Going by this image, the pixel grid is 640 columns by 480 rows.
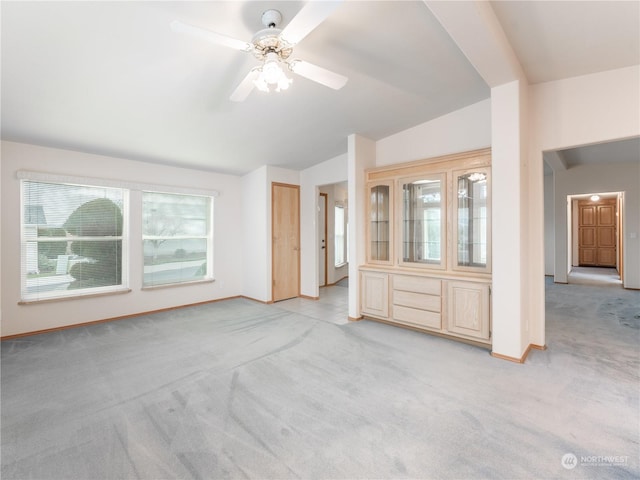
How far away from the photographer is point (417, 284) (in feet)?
11.5

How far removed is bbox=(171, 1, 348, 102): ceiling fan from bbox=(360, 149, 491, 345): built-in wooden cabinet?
1921mm

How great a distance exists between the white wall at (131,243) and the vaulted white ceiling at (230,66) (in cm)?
26

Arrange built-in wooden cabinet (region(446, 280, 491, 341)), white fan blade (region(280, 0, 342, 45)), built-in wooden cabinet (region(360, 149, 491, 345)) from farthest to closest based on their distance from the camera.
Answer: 1. built-in wooden cabinet (region(360, 149, 491, 345))
2. built-in wooden cabinet (region(446, 280, 491, 341))
3. white fan blade (region(280, 0, 342, 45))

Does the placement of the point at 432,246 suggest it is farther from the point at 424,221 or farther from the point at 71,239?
the point at 71,239

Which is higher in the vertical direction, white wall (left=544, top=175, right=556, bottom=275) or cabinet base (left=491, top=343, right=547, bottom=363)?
white wall (left=544, top=175, right=556, bottom=275)

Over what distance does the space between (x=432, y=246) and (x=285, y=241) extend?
8.65 feet

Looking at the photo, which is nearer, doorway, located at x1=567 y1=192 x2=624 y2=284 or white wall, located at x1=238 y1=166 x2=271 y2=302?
white wall, located at x1=238 y1=166 x2=271 y2=302

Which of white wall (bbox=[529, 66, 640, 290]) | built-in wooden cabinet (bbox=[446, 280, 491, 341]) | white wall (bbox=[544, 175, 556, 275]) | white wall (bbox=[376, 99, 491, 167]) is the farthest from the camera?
white wall (bbox=[544, 175, 556, 275])

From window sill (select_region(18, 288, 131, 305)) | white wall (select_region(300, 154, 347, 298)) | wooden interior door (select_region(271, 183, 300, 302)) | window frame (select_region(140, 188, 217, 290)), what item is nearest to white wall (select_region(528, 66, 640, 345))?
white wall (select_region(300, 154, 347, 298))

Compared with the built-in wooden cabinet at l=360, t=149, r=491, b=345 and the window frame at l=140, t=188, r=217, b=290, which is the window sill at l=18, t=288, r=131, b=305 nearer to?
the window frame at l=140, t=188, r=217, b=290

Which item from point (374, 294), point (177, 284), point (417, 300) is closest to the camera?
point (417, 300)

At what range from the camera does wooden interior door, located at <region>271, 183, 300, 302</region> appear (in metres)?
5.14

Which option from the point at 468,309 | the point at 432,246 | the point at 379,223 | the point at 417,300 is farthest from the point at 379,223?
the point at 468,309

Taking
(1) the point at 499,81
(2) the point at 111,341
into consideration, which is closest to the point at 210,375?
(2) the point at 111,341
